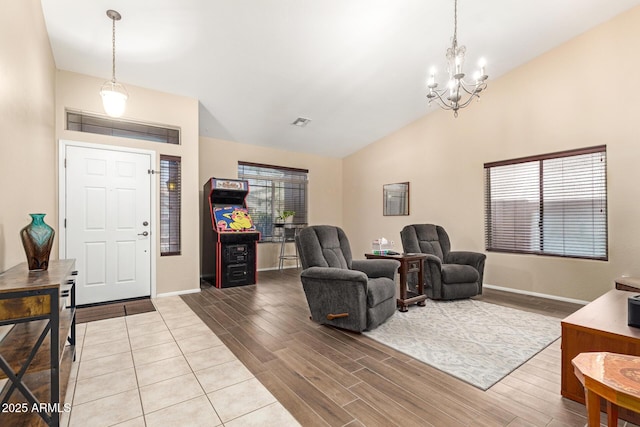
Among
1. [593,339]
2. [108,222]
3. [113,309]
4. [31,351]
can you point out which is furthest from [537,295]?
[108,222]

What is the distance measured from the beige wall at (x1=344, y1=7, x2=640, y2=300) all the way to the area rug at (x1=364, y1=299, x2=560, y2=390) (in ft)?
3.94

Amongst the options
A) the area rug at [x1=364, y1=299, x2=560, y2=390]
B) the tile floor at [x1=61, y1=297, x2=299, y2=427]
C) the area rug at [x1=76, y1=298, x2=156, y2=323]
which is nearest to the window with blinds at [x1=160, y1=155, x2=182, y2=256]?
the area rug at [x1=76, y1=298, x2=156, y2=323]

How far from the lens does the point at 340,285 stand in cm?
302

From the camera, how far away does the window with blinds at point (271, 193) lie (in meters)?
6.57

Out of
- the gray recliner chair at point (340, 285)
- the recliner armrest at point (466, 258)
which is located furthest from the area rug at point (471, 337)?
the recliner armrest at point (466, 258)

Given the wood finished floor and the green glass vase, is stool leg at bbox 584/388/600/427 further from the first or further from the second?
the green glass vase

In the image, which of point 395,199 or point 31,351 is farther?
point 395,199

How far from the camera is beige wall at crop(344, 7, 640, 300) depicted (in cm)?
375

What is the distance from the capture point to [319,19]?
334cm

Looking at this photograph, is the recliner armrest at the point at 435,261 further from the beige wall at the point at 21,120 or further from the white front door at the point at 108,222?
the beige wall at the point at 21,120

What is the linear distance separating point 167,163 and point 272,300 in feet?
8.59

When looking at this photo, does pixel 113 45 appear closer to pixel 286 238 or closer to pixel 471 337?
pixel 286 238

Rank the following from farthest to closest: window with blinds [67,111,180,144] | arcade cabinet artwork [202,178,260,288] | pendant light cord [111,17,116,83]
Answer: arcade cabinet artwork [202,178,260,288] → window with blinds [67,111,180,144] → pendant light cord [111,17,116,83]

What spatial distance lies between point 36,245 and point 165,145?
2856 millimetres
